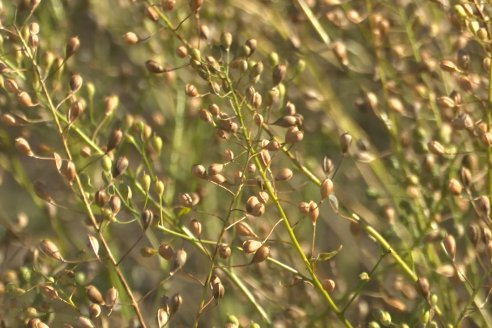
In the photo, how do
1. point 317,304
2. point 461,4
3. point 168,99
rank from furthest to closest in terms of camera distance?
point 168,99, point 317,304, point 461,4

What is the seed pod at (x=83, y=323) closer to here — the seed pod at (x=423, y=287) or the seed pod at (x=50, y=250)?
the seed pod at (x=50, y=250)

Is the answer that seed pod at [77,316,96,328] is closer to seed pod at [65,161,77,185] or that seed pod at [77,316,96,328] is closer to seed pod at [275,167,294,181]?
seed pod at [65,161,77,185]

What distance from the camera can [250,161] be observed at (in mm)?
1452

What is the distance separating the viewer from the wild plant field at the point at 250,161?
1442 mm

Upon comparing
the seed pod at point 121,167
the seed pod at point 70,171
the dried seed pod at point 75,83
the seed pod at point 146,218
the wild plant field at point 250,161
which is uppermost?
the dried seed pod at point 75,83

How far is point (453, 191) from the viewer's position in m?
1.56

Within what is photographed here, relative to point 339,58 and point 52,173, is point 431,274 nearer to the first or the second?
point 339,58

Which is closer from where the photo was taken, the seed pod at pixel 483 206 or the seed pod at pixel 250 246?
the seed pod at pixel 250 246

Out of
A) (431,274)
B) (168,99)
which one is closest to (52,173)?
(168,99)

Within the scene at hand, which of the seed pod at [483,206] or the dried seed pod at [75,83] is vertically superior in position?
the dried seed pod at [75,83]

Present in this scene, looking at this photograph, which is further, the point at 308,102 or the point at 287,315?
the point at 308,102

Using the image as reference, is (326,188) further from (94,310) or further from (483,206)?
(94,310)

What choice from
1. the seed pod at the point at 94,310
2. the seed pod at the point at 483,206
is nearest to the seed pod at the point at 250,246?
the seed pod at the point at 94,310

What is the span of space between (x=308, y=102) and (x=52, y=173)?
3.44 feet
